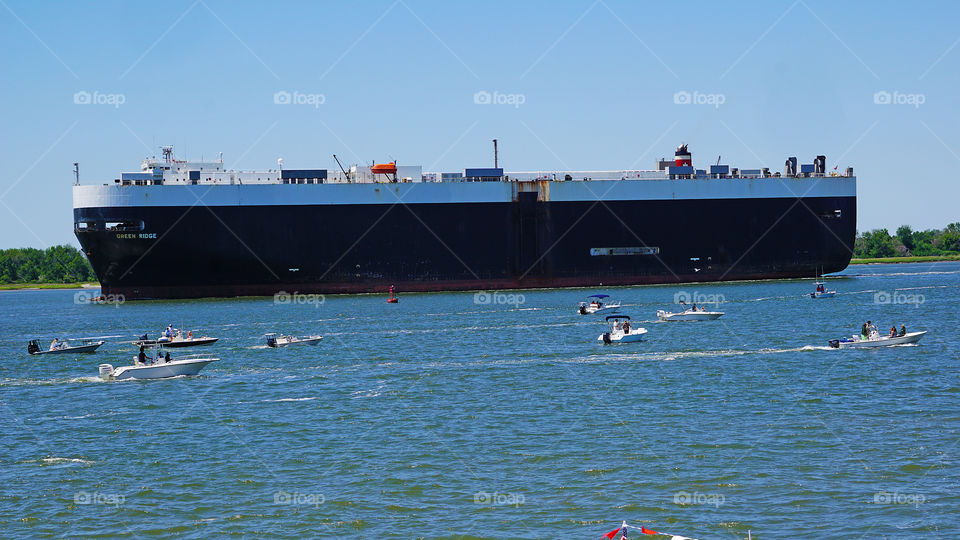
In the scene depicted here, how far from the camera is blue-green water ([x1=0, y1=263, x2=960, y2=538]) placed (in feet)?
81.4

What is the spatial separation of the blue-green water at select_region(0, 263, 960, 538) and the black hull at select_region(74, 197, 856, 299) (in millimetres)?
39628

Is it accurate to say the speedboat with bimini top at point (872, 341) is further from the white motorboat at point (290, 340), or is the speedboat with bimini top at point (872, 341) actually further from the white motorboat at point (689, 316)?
the white motorboat at point (290, 340)

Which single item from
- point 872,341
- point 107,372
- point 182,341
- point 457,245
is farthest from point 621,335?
point 457,245

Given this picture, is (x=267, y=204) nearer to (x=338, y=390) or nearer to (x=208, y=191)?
(x=208, y=191)

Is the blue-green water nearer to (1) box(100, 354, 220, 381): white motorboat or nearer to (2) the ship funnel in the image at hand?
(1) box(100, 354, 220, 381): white motorboat

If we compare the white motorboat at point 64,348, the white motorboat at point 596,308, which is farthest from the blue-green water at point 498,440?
the white motorboat at point 596,308

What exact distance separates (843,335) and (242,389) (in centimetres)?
3607

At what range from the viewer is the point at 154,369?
49.9 meters

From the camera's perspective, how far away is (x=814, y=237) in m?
116

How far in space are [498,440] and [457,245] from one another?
75.9 m

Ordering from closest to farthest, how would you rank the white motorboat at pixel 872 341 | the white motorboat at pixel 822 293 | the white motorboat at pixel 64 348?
the white motorboat at pixel 872 341 < the white motorboat at pixel 64 348 < the white motorboat at pixel 822 293

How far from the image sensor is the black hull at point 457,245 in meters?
102

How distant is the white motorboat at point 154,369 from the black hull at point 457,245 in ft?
172

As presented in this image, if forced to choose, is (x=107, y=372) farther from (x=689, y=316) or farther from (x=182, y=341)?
(x=689, y=316)
